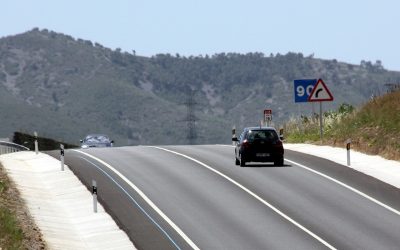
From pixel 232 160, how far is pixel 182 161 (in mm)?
2032

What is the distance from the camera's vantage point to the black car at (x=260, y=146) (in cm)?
3875

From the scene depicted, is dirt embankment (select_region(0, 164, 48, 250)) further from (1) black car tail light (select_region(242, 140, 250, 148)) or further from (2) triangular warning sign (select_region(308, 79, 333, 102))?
(2) triangular warning sign (select_region(308, 79, 333, 102))

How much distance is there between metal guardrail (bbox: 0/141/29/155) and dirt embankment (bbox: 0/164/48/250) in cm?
1901

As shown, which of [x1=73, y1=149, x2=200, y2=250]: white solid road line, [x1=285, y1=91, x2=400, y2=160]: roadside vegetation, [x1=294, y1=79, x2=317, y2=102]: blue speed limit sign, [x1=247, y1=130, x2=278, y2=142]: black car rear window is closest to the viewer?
[x1=73, y1=149, x2=200, y2=250]: white solid road line

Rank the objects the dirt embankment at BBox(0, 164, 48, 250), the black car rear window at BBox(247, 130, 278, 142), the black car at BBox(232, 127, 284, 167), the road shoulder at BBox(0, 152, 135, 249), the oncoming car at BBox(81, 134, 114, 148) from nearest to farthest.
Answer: the dirt embankment at BBox(0, 164, 48, 250) < the road shoulder at BBox(0, 152, 135, 249) < the black car at BBox(232, 127, 284, 167) < the black car rear window at BBox(247, 130, 278, 142) < the oncoming car at BBox(81, 134, 114, 148)

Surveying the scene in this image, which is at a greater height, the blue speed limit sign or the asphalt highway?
the blue speed limit sign

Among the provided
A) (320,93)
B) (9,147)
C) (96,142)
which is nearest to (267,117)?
(320,93)

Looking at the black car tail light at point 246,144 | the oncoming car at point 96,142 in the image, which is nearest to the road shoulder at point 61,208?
the black car tail light at point 246,144

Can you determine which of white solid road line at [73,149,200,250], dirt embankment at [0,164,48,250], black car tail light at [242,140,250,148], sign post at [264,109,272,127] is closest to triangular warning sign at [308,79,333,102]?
sign post at [264,109,272,127]

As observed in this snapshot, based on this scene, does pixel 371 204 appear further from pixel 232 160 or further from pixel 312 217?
pixel 232 160

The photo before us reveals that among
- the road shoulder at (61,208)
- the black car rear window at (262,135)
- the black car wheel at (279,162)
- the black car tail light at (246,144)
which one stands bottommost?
the road shoulder at (61,208)

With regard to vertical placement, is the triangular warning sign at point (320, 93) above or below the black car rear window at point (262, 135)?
above

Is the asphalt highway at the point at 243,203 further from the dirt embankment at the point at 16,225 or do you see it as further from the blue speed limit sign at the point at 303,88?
the blue speed limit sign at the point at 303,88

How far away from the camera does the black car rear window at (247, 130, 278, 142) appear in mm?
38875
